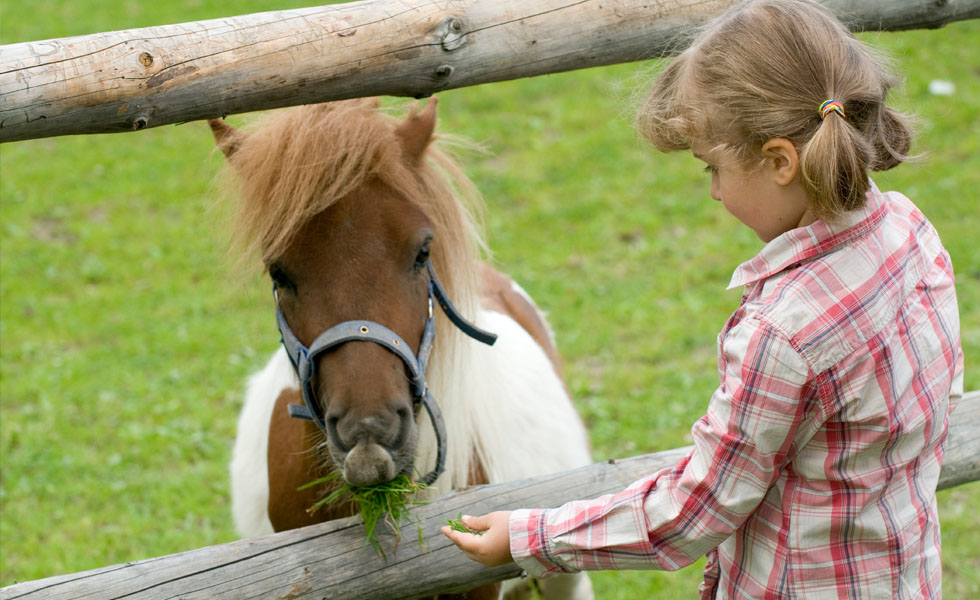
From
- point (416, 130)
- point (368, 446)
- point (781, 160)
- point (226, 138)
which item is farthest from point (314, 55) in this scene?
point (781, 160)

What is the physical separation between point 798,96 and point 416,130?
3.56 ft

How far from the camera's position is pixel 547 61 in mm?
2082

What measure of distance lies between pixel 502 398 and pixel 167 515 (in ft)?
8.50

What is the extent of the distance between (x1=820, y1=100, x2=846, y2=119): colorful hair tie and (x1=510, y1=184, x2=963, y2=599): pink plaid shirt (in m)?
0.17

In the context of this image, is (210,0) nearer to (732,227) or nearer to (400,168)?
(732,227)

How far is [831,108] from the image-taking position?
1.38 metres

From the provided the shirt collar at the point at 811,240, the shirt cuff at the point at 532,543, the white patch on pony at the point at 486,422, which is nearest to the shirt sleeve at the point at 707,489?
the shirt cuff at the point at 532,543

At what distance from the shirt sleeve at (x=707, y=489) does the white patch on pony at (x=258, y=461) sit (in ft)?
3.87

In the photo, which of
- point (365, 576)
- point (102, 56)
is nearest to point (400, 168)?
point (102, 56)

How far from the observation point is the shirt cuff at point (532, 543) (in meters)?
1.65

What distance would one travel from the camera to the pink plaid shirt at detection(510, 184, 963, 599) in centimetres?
143

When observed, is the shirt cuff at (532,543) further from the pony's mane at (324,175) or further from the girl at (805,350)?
the pony's mane at (324,175)

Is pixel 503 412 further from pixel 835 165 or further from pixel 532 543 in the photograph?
pixel 835 165

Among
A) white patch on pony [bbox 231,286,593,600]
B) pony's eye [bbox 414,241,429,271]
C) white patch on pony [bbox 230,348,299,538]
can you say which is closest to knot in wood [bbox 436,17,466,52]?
pony's eye [bbox 414,241,429,271]
